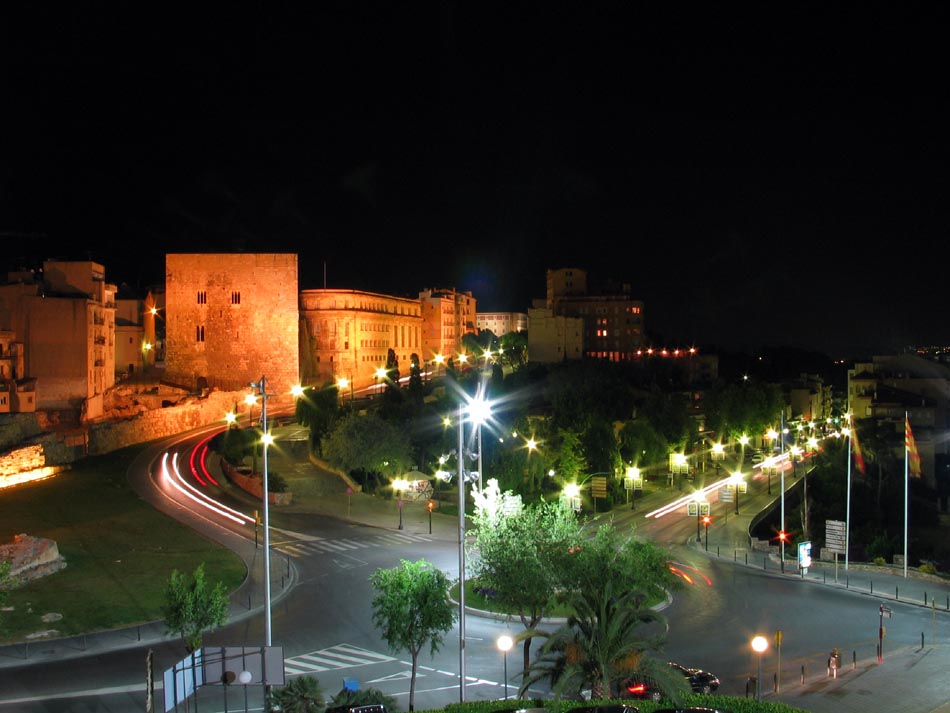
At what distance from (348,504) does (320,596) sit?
16.4 m

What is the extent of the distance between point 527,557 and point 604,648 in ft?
24.2

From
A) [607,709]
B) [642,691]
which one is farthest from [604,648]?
[642,691]

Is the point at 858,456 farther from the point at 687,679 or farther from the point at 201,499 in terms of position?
the point at 687,679

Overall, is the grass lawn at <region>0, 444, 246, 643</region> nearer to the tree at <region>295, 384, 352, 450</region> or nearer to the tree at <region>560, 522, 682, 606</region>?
the tree at <region>560, 522, 682, 606</region>

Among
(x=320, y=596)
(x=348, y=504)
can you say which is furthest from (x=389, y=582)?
(x=348, y=504)

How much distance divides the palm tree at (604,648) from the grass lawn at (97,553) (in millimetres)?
14133

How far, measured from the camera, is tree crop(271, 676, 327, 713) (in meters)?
14.8

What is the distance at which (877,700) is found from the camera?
19.2 meters

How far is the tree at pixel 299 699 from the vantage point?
14805 mm

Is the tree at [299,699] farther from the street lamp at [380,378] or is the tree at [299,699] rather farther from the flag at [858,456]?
the flag at [858,456]

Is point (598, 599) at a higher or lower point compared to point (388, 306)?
lower

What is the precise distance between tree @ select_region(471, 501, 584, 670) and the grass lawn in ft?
31.6

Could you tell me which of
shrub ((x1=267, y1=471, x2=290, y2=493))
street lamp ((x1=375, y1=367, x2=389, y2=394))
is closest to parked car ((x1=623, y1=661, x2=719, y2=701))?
shrub ((x1=267, y1=471, x2=290, y2=493))

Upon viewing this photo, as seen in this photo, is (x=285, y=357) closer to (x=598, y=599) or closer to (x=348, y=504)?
(x=348, y=504)
